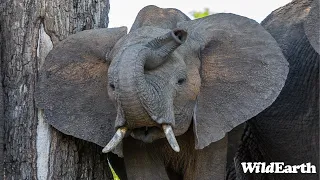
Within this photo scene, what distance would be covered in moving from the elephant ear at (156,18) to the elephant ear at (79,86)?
106 mm

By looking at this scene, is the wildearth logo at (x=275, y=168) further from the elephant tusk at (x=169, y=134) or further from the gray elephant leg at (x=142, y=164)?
the elephant tusk at (x=169, y=134)

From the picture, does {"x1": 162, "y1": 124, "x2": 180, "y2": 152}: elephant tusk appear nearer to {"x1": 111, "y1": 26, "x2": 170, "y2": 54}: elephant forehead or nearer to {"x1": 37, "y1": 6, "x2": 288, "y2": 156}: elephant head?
{"x1": 37, "y1": 6, "x2": 288, "y2": 156}: elephant head

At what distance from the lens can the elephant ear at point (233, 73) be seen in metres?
3.23

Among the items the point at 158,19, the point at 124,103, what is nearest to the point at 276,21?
the point at 158,19

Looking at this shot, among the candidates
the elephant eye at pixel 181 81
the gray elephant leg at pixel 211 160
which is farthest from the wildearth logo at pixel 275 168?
the elephant eye at pixel 181 81

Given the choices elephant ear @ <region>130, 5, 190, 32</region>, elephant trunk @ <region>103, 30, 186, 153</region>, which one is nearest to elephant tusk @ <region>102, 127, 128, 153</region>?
elephant trunk @ <region>103, 30, 186, 153</region>

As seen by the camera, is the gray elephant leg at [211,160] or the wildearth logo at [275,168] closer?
the gray elephant leg at [211,160]

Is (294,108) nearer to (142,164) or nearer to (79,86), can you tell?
(142,164)

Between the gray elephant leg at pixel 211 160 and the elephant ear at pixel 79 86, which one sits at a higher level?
the elephant ear at pixel 79 86

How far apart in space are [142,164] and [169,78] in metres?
0.56

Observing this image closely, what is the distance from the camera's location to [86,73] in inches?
135

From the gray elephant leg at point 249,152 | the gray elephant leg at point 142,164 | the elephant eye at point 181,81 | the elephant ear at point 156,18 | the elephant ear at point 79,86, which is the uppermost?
the elephant ear at point 156,18

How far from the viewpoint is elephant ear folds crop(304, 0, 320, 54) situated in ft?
10.2

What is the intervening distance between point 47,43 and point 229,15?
2.64ft
